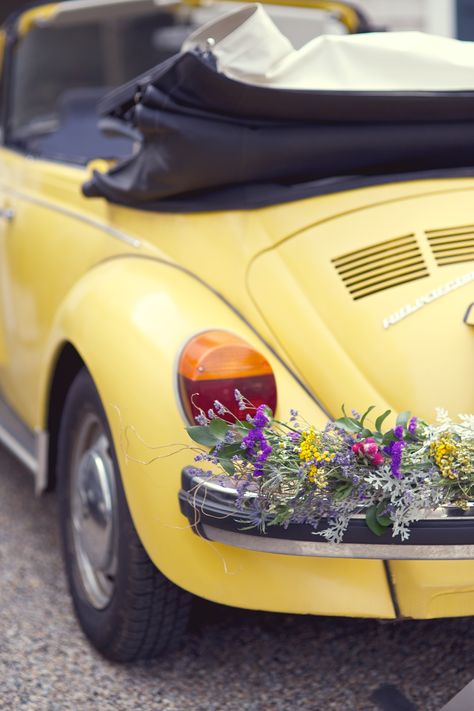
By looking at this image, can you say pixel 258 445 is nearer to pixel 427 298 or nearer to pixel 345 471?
pixel 345 471

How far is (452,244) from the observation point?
255 cm

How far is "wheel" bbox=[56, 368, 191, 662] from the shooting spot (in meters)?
2.68

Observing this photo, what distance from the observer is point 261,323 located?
8.56 ft

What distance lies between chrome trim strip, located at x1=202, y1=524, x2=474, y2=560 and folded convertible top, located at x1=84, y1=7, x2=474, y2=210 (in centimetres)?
88

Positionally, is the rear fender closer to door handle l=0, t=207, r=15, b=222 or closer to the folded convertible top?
the folded convertible top

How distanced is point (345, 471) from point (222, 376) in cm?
42

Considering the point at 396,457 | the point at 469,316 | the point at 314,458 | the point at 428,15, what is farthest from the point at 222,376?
the point at 428,15

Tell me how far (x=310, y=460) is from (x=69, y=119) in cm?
301

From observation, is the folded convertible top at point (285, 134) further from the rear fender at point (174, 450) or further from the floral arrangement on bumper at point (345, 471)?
the floral arrangement on bumper at point (345, 471)

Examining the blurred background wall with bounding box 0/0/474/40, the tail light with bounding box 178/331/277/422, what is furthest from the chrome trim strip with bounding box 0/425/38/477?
the blurred background wall with bounding box 0/0/474/40

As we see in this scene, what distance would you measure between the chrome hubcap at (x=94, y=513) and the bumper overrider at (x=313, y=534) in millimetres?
494

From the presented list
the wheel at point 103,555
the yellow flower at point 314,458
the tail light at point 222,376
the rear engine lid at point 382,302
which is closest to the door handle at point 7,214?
the wheel at point 103,555

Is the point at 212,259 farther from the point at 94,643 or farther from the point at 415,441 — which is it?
the point at 94,643

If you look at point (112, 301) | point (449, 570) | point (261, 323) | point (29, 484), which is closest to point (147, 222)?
point (112, 301)
